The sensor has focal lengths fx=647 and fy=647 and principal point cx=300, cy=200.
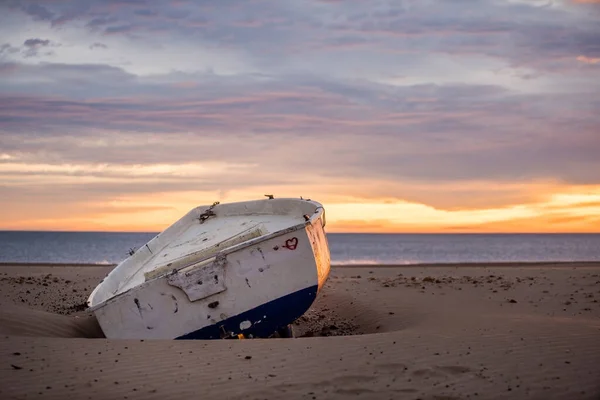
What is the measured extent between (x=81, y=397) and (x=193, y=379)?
1133 mm

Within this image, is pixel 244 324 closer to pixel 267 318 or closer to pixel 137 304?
pixel 267 318

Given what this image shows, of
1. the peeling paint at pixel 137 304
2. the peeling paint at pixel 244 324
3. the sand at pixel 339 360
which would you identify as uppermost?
the peeling paint at pixel 137 304

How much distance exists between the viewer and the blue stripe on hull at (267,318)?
8.82 m

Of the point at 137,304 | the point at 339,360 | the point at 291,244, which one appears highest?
the point at 291,244

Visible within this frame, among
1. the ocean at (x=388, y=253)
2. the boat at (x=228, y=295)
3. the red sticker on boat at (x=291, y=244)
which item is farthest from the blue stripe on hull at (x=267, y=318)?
the ocean at (x=388, y=253)

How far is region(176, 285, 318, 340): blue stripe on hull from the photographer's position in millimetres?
8820

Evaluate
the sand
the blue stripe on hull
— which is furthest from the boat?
the sand

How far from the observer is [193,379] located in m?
6.80

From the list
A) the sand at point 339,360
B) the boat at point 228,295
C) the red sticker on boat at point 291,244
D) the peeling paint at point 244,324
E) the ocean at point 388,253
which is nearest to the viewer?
the sand at point 339,360

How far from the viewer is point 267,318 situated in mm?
8984

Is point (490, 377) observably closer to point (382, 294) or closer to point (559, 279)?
point (382, 294)

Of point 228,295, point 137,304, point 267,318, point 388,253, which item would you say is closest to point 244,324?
point 267,318

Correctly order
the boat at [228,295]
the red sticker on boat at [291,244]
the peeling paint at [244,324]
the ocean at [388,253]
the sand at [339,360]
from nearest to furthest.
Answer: the sand at [339,360], the boat at [228,295], the peeling paint at [244,324], the red sticker on boat at [291,244], the ocean at [388,253]

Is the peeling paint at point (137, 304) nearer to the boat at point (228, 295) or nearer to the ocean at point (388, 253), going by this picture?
the boat at point (228, 295)
